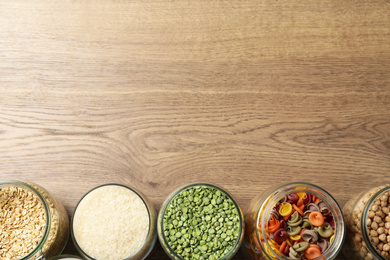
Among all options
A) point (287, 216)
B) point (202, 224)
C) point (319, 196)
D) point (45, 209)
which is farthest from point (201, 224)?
point (45, 209)

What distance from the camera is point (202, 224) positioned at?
1066 mm

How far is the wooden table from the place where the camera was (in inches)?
49.9

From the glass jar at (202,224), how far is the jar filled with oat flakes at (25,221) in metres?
0.32

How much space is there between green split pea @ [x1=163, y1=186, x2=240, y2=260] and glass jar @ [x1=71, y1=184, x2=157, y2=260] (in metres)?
0.08

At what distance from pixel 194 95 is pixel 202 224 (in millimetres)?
456

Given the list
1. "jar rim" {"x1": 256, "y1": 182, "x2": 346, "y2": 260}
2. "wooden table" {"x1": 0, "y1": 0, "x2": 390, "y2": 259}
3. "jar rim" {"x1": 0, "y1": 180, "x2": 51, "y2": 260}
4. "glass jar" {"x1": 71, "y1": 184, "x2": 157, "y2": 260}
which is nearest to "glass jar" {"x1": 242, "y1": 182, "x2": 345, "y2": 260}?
"jar rim" {"x1": 256, "y1": 182, "x2": 346, "y2": 260}

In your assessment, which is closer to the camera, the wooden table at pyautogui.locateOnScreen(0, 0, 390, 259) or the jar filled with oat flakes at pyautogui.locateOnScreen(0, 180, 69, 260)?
the jar filled with oat flakes at pyautogui.locateOnScreen(0, 180, 69, 260)

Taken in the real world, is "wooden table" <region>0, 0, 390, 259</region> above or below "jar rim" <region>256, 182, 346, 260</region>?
above

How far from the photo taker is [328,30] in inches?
52.1

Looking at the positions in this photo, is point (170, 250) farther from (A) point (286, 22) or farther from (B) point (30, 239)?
(A) point (286, 22)

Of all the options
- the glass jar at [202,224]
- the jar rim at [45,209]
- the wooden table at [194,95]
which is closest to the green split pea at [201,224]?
the glass jar at [202,224]

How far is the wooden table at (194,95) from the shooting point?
1267 mm

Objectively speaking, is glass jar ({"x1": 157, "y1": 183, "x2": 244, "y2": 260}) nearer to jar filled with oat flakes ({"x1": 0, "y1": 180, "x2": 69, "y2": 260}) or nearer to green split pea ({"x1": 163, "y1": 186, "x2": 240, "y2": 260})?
green split pea ({"x1": 163, "y1": 186, "x2": 240, "y2": 260})

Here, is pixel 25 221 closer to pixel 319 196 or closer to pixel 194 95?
pixel 194 95
